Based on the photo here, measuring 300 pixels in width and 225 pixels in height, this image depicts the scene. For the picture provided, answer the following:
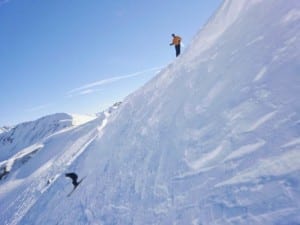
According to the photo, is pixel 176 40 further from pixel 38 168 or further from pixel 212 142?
pixel 38 168

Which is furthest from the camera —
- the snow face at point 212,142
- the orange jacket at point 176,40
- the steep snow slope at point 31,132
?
the steep snow slope at point 31,132

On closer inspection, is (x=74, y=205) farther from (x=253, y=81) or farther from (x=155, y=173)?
(x=253, y=81)

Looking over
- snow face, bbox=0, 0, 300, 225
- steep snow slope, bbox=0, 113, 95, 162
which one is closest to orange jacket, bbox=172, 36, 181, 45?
snow face, bbox=0, 0, 300, 225

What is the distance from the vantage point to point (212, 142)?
11156 mm

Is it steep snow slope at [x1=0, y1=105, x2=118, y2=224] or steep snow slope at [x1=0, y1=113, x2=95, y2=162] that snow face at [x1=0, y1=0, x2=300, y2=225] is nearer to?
steep snow slope at [x1=0, y1=105, x2=118, y2=224]

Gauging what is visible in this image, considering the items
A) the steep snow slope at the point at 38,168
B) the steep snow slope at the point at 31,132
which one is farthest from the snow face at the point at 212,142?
the steep snow slope at the point at 31,132

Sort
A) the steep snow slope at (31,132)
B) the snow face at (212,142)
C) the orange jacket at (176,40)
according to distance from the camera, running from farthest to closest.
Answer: the steep snow slope at (31,132) → the orange jacket at (176,40) → the snow face at (212,142)

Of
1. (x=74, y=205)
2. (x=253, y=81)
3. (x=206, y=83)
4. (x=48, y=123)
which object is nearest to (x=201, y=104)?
(x=206, y=83)

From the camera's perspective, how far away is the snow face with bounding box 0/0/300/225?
8.82 metres

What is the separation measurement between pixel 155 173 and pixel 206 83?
467 centimetres

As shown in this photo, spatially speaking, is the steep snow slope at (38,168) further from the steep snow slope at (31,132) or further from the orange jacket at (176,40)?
the steep snow slope at (31,132)

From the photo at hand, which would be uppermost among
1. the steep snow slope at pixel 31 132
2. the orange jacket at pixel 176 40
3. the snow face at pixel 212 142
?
the orange jacket at pixel 176 40

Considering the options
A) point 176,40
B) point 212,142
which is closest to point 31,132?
point 176,40

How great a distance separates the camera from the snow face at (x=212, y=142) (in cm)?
882
